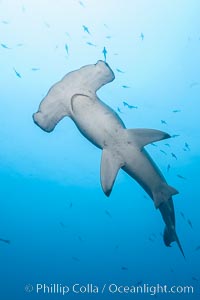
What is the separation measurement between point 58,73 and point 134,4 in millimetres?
2121

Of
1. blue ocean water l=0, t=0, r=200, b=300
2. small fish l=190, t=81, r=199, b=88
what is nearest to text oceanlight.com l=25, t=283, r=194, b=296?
blue ocean water l=0, t=0, r=200, b=300

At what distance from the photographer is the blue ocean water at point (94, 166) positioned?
237 inches

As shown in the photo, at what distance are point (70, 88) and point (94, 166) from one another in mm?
6441

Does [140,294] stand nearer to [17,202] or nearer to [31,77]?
[17,202]

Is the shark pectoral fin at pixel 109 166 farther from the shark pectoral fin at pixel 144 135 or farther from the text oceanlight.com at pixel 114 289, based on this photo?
the text oceanlight.com at pixel 114 289

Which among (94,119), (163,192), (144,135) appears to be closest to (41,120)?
(94,119)

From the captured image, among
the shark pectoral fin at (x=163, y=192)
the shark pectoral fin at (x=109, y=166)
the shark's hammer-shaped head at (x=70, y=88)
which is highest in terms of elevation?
the shark's hammer-shaped head at (x=70, y=88)

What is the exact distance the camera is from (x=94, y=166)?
9.54 m

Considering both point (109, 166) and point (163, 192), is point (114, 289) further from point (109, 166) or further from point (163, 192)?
point (109, 166)

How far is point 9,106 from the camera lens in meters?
7.56

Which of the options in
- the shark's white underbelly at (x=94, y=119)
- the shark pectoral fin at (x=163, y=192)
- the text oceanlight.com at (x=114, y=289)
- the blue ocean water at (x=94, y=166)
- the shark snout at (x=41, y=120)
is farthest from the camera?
the text oceanlight.com at (x=114, y=289)

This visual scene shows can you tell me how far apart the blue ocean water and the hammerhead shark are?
121 inches

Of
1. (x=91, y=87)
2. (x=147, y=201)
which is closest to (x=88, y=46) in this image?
(x=91, y=87)

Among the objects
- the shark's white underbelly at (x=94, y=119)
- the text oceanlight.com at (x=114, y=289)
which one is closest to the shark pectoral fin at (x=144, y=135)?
the shark's white underbelly at (x=94, y=119)
